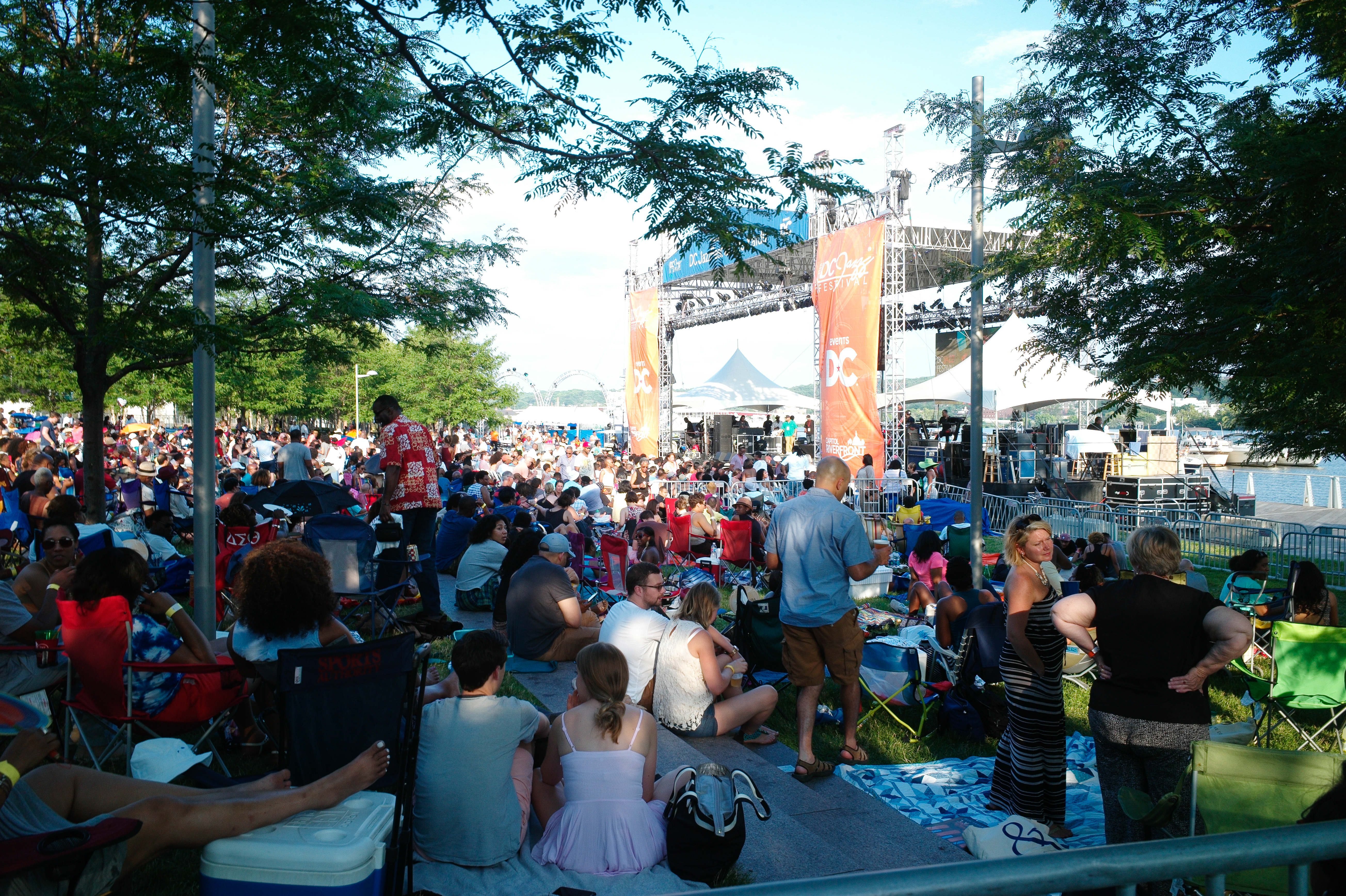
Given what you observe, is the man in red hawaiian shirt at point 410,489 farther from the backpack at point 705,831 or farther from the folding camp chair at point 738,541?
the backpack at point 705,831

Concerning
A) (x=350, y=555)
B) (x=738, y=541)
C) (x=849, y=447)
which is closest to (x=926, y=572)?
(x=738, y=541)

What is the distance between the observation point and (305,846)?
257cm

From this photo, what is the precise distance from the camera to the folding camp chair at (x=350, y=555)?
22.5ft

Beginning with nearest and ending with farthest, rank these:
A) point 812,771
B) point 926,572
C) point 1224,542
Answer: point 812,771 < point 926,572 < point 1224,542

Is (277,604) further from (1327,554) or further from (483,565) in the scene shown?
(1327,554)

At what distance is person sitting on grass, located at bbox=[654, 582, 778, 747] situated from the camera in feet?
17.4

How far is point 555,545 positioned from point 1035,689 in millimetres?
3718

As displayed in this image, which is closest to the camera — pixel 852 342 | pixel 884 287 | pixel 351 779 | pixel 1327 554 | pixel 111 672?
pixel 351 779

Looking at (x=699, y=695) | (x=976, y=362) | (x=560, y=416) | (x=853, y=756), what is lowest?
(x=853, y=756)

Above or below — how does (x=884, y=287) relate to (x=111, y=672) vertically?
above

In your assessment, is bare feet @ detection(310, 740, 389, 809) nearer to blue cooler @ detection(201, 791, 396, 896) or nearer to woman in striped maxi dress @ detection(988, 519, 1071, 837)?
blue cooler @ detection(201, 791, 396, 896)

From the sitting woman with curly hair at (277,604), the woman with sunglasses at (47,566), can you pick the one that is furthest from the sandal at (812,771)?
the woman with sunglasses at (47,566)

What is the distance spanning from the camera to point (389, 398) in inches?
293

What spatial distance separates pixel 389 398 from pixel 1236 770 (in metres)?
6.39
